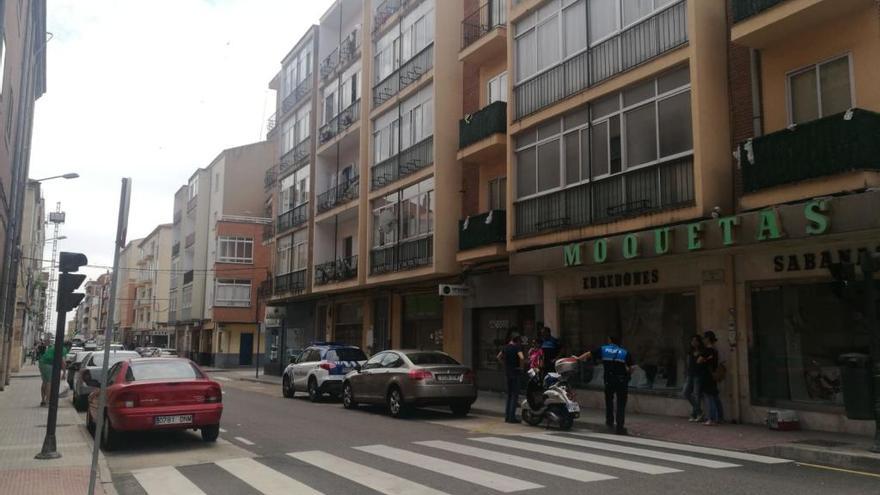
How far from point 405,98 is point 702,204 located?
46.3ft

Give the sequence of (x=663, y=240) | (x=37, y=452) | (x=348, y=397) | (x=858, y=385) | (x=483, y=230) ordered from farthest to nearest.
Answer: (x=483, y=230), (x=348, y=397), (x=663, y=240), (x=37, y=452), (x=858, y=385)

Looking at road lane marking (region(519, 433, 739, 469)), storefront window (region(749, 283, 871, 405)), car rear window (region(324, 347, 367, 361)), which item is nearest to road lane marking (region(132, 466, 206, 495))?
road lane marking (region(519, 433, 739, 469))

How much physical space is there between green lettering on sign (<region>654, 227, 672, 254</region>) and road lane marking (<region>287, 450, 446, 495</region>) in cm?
756

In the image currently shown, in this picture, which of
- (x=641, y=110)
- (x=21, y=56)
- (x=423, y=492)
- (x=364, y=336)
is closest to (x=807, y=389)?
(x=641, y=110)

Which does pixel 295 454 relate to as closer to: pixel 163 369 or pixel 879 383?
pixel 163 369

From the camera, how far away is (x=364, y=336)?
97.9 feet

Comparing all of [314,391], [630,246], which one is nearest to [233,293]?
[314,391]

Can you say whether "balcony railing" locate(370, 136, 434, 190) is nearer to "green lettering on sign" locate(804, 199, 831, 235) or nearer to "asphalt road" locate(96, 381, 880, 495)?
"asphalt road" locate(96, 381, 880, 495)

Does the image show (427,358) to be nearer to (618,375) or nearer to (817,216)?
(618,375)

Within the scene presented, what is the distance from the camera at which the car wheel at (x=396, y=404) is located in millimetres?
15608

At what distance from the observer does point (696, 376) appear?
13.6 m

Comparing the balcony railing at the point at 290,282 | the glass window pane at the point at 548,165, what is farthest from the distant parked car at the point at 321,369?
the balcony railing at the point at 290,282

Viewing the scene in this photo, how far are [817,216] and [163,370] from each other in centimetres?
1093

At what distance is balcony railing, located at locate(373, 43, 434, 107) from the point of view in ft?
79.2
